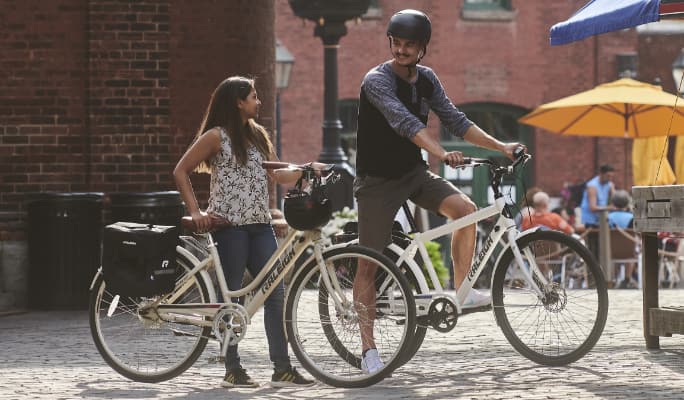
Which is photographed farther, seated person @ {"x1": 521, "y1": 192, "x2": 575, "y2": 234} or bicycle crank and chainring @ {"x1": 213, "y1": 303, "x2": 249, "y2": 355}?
seated person @ {"x1": 521, "y1": 192, "x2": 575, "y2": 234}

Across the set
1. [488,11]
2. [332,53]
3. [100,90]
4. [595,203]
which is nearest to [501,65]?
[488,11]

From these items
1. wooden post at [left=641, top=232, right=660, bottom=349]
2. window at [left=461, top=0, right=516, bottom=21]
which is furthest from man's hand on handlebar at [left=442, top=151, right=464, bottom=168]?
window at [left=461, top=0, right=516, bottom=21]

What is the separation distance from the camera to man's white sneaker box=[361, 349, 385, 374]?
22.9 feet

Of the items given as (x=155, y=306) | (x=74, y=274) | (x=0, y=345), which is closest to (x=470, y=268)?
(x=155, y=306)

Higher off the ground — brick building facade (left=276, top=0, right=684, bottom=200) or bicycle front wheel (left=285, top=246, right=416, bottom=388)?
brick building facade (left=276, top=0, right=684, bottom=200)

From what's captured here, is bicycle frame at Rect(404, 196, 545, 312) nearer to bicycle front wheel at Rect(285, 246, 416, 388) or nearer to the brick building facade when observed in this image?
bicycle front wheel at Rect(285, 246, 416, 388)

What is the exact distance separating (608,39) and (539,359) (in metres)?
20.7

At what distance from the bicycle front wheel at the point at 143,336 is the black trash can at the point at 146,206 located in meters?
4.25

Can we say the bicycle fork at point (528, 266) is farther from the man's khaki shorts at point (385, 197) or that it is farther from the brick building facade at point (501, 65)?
the brick building facade at point (501, 65)

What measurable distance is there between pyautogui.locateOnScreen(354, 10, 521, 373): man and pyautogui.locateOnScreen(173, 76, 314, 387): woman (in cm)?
42

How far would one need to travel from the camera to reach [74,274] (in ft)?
38.8

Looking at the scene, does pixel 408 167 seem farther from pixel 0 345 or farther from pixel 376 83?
pixel 0 345

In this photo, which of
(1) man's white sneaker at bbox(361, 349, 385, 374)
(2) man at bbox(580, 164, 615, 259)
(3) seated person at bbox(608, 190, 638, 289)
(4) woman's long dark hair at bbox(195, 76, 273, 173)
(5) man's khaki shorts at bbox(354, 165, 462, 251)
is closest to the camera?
(1) man's white sneaker at bbox(361, 349, 385, 374)

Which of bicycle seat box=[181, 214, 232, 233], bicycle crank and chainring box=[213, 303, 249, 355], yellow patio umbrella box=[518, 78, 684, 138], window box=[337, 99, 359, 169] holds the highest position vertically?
window box=[337, 99, 359, 169]
